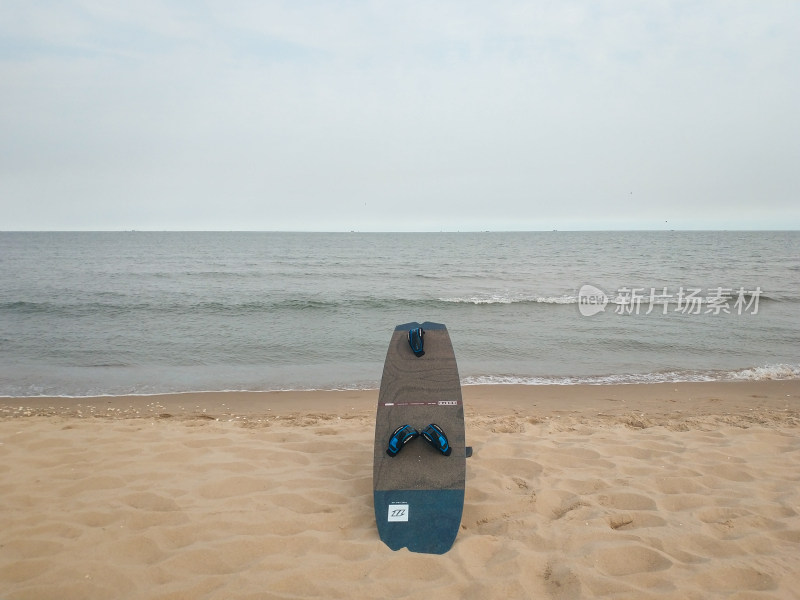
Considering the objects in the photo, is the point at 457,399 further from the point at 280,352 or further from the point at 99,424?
the point at 280,352

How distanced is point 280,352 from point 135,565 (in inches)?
324

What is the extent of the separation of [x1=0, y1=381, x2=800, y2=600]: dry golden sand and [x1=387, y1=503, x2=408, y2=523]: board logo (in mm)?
198

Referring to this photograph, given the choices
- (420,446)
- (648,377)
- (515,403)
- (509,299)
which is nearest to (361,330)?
(515,403)

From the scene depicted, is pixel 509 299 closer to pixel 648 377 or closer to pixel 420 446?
pixel 648 377

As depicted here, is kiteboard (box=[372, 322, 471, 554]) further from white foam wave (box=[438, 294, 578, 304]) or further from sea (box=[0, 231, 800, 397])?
white foam wave (box=[438, 294, 578, 304])

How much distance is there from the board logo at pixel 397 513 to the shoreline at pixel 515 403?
3.32m

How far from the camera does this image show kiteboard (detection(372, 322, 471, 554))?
3.51 metres

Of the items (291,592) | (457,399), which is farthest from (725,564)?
(291,592)

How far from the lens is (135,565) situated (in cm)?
313

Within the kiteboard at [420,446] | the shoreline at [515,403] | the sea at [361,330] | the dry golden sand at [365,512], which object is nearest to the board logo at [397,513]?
the kiteboard at [420,446]

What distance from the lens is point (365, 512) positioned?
152 inches

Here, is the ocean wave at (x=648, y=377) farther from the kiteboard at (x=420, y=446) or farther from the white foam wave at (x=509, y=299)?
the white foam wave at (x=509, y=299)

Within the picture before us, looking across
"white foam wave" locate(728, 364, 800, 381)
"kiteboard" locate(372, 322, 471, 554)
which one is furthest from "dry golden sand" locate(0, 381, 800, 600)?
"white foam wave" locate(728, 364, 800, 381)

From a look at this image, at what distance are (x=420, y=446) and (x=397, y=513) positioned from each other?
55 cm
